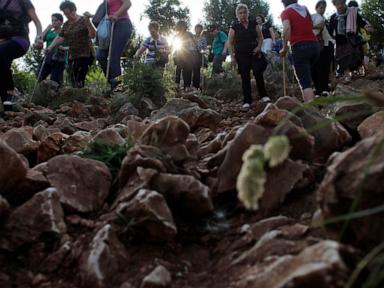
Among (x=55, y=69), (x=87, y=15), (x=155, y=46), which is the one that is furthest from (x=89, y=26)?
(x=155, y=46)

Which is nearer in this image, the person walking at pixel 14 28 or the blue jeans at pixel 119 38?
the person walking at pixel 14 28

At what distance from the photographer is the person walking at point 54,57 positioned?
28.5 feet

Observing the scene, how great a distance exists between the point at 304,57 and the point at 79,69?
13.4 feet

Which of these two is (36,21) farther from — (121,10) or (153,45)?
(153,45)

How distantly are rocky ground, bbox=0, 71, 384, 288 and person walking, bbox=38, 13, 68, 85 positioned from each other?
242 inches

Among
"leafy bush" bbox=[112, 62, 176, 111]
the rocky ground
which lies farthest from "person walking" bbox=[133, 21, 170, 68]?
the rocky ground

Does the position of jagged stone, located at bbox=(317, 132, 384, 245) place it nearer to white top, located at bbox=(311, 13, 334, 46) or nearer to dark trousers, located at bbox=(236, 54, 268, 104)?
dark trousers, located at bbox=(236, 54, 268, 104)

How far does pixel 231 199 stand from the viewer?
7.88ft

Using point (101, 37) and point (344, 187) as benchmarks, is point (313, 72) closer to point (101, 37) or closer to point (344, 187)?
point (101, 37)

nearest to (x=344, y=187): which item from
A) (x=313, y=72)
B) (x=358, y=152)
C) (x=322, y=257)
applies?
(x=358, y=152)

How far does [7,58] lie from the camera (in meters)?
6.17

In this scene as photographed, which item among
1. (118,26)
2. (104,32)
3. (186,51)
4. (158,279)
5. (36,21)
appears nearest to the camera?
(158,279)

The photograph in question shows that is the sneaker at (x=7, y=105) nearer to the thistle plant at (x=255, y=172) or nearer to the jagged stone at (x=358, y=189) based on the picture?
the jagged stone at (x=358, y=189)


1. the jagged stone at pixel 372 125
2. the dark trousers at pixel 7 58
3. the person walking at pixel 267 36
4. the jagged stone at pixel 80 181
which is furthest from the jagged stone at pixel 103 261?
the person walking at pixel 267 36
